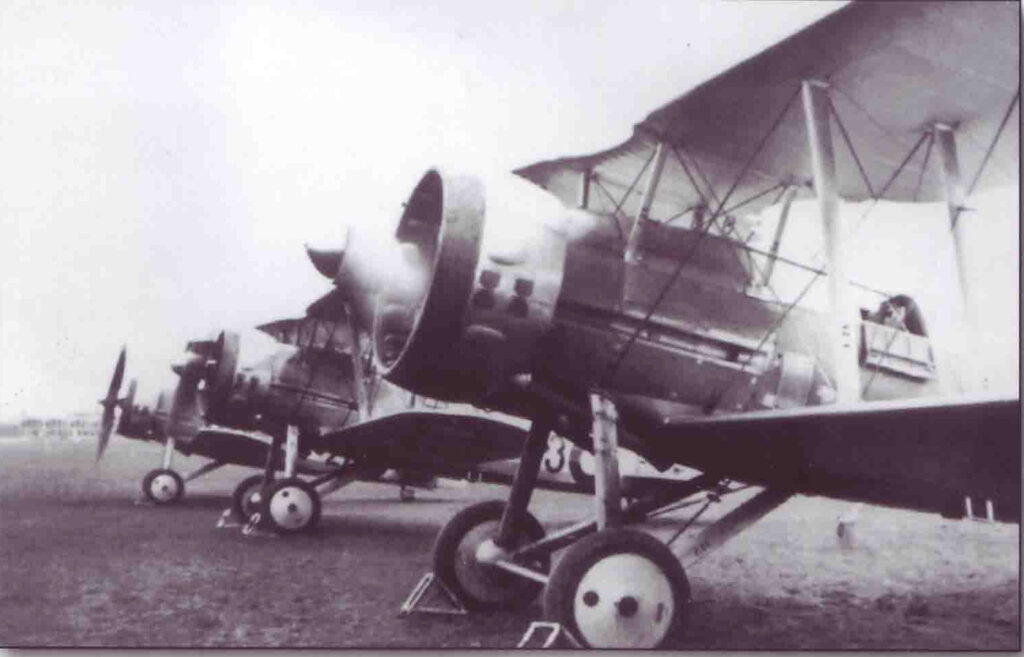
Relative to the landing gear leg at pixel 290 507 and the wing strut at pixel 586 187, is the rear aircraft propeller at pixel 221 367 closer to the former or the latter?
the landing gear leg at pixel 290 507

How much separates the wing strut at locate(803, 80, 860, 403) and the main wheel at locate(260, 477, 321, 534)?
409cm

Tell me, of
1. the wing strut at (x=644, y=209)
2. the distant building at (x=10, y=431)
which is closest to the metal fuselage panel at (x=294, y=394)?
the distant building at (x=10, y=431)

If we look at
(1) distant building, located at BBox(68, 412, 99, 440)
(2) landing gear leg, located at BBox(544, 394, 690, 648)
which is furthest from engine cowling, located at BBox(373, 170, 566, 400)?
(1) distant building, located at BBox(68, 412, 99, 440)

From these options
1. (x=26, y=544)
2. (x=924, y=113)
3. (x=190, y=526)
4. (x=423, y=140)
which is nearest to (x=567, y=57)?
(x=423, y=140)

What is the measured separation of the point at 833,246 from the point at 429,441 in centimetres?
315

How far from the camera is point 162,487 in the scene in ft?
28.8

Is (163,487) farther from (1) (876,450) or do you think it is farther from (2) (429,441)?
(1) (876,450)

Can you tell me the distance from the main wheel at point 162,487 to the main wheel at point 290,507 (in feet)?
10.2

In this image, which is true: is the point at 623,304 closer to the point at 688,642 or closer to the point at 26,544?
the point at 688,642

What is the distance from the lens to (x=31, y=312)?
3.58m

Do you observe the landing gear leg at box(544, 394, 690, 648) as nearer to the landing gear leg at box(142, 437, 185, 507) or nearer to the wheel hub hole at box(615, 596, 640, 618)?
the wheel hub hole at box(615, 596, 640, 618)

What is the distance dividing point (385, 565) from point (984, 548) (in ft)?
12.9

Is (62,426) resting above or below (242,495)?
above

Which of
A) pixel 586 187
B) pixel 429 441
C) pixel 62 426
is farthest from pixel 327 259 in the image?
pixel 62 426
